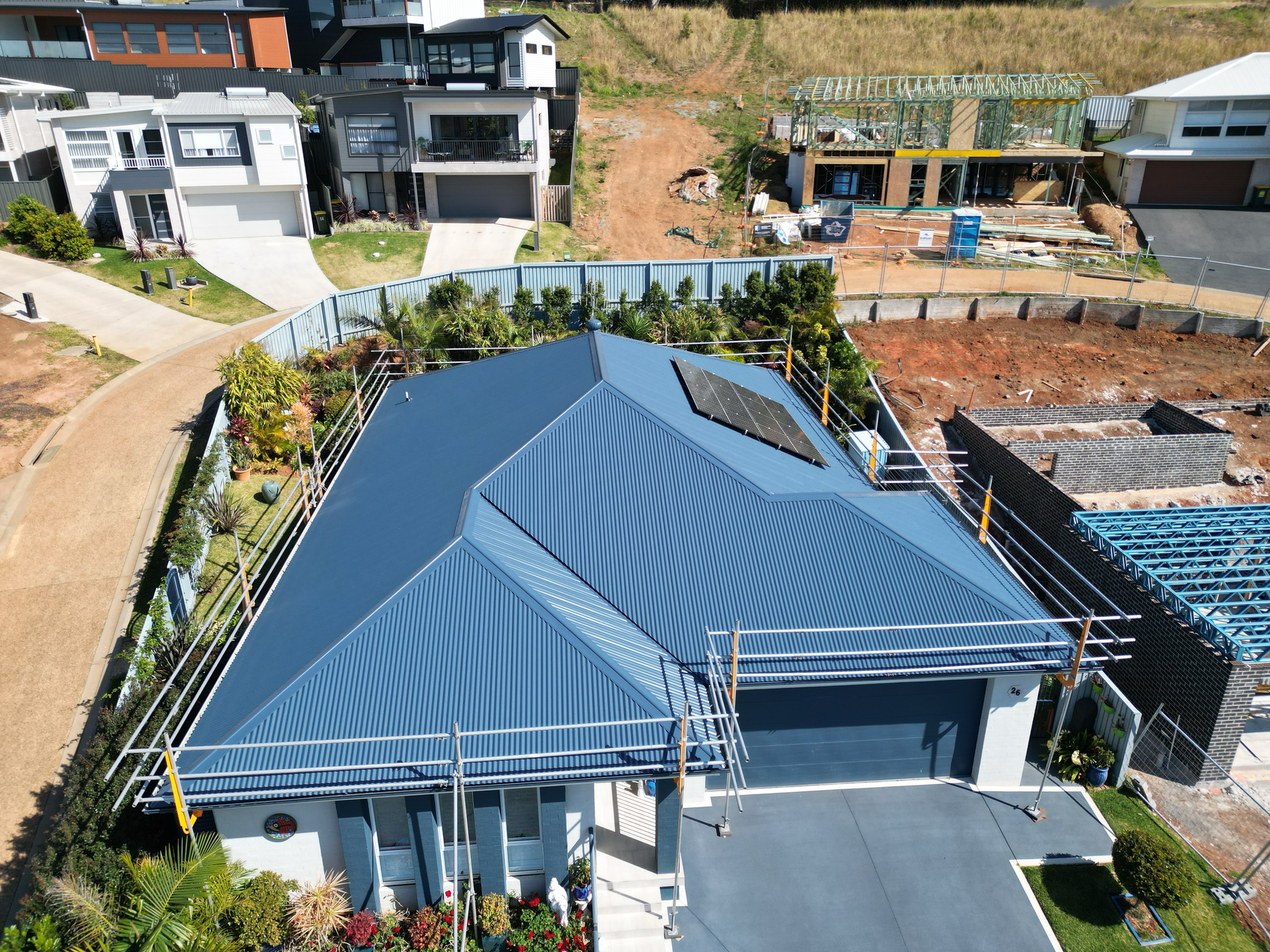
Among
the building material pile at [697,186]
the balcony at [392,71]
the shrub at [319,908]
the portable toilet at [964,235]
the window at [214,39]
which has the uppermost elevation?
the window at [214,39]

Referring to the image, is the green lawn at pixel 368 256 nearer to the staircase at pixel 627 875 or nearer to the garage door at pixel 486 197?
the garage door at pixel 486 197

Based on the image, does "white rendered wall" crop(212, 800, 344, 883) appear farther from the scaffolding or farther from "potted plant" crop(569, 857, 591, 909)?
the scaffolding

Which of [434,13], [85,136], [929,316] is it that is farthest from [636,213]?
[85,136]

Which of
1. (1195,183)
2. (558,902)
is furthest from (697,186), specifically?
(558,902)

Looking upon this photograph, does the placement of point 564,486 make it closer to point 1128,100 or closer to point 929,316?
point 929,316

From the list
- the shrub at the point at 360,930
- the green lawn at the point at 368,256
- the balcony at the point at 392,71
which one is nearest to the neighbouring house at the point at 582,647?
the shrub at the point at 360,930

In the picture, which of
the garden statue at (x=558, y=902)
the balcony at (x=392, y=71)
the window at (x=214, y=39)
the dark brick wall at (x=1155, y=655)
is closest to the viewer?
the garden statue at (x=558, y=902)
